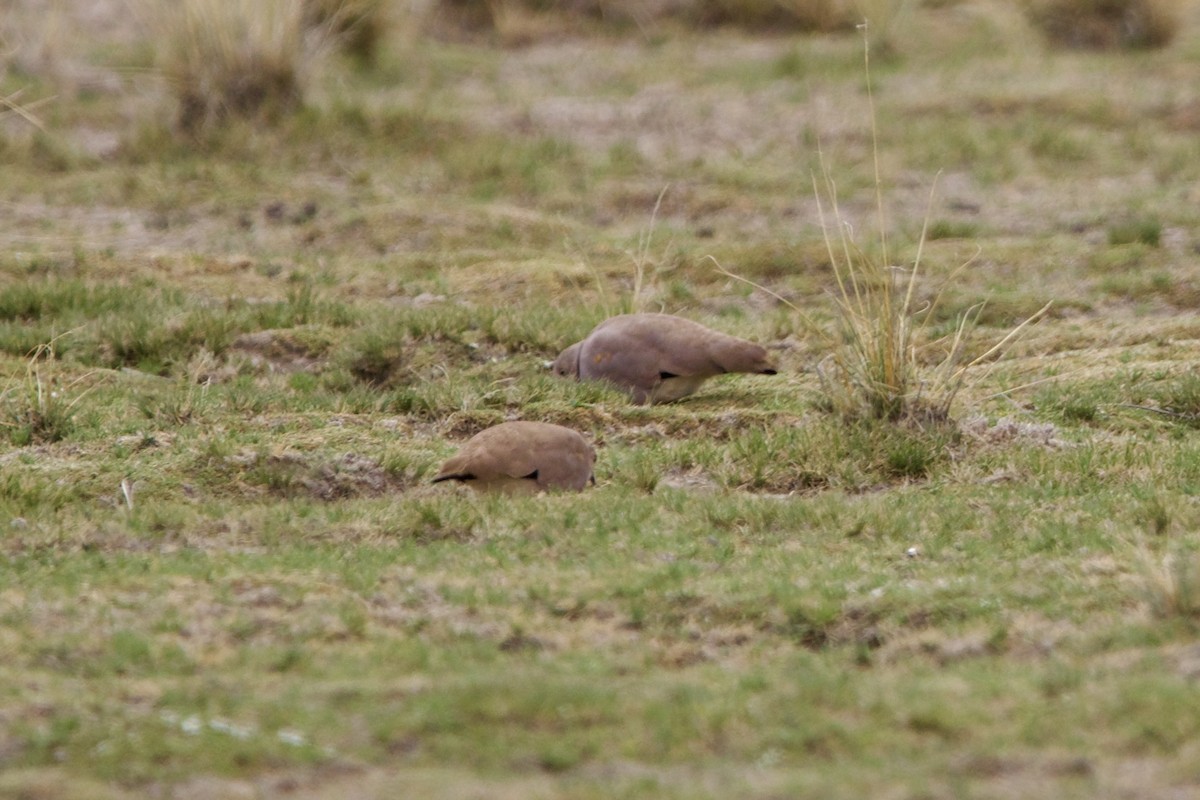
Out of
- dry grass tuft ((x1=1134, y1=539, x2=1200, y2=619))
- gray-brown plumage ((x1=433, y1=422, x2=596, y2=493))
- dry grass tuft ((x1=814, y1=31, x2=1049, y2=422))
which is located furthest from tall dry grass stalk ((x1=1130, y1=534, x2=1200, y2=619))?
gray-brown plumage ((x1=433, y1=422, x2=596, y2=493))

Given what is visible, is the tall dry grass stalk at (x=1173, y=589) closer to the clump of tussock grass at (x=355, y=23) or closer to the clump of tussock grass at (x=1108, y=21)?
the clump of tussock grass at (x=355, y=23)

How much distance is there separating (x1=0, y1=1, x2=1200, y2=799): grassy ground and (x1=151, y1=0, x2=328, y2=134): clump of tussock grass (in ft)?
1.04

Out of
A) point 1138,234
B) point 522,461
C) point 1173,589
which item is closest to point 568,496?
point 522,461

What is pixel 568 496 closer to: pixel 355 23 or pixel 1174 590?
pixel 1174 590

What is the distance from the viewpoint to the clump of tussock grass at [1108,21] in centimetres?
1500

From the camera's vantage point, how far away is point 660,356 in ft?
22.8

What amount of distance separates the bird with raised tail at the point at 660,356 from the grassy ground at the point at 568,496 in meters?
0.12

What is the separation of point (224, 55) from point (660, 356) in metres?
5.68

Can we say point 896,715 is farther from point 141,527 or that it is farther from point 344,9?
point 344,9

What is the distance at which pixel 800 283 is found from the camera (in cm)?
919

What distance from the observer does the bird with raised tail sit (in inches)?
268

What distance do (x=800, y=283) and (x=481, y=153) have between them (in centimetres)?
301

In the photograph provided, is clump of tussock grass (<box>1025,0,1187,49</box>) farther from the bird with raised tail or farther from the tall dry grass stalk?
the tall dry grass stalk

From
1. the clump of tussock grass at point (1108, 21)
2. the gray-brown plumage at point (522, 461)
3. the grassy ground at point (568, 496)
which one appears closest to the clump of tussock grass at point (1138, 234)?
the grassy ground at point (568, 496)
